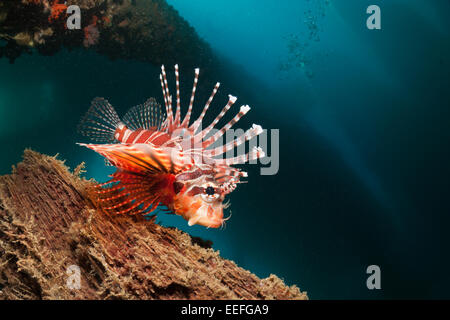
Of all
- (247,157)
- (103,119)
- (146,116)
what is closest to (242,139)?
(247,157)

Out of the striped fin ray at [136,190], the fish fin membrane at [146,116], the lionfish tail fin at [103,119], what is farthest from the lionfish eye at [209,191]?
the lionfish tail fin at [103,119]

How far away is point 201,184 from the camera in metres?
2.13

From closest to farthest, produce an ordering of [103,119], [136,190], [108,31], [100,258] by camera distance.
Answer: [100,258] → [136,190] → [103,119] → [108,31]

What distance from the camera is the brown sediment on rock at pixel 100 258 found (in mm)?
1601

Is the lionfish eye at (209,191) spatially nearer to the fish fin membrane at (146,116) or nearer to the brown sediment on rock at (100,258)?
the brown sediment on rock at (100,258)

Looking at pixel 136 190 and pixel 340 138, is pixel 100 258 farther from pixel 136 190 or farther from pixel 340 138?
pixel 340 138

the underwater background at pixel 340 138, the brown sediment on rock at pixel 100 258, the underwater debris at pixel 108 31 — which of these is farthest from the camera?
the underwater background at pixel 340 138

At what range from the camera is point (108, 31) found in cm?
429

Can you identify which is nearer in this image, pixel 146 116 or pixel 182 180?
pixel 182 180

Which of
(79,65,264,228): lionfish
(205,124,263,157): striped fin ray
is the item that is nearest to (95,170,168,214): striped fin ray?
(79,65,264,228): lionfish

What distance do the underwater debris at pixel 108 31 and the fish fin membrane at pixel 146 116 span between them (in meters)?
1.45

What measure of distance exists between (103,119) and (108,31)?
209cm

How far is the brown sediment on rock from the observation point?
1601 mm
